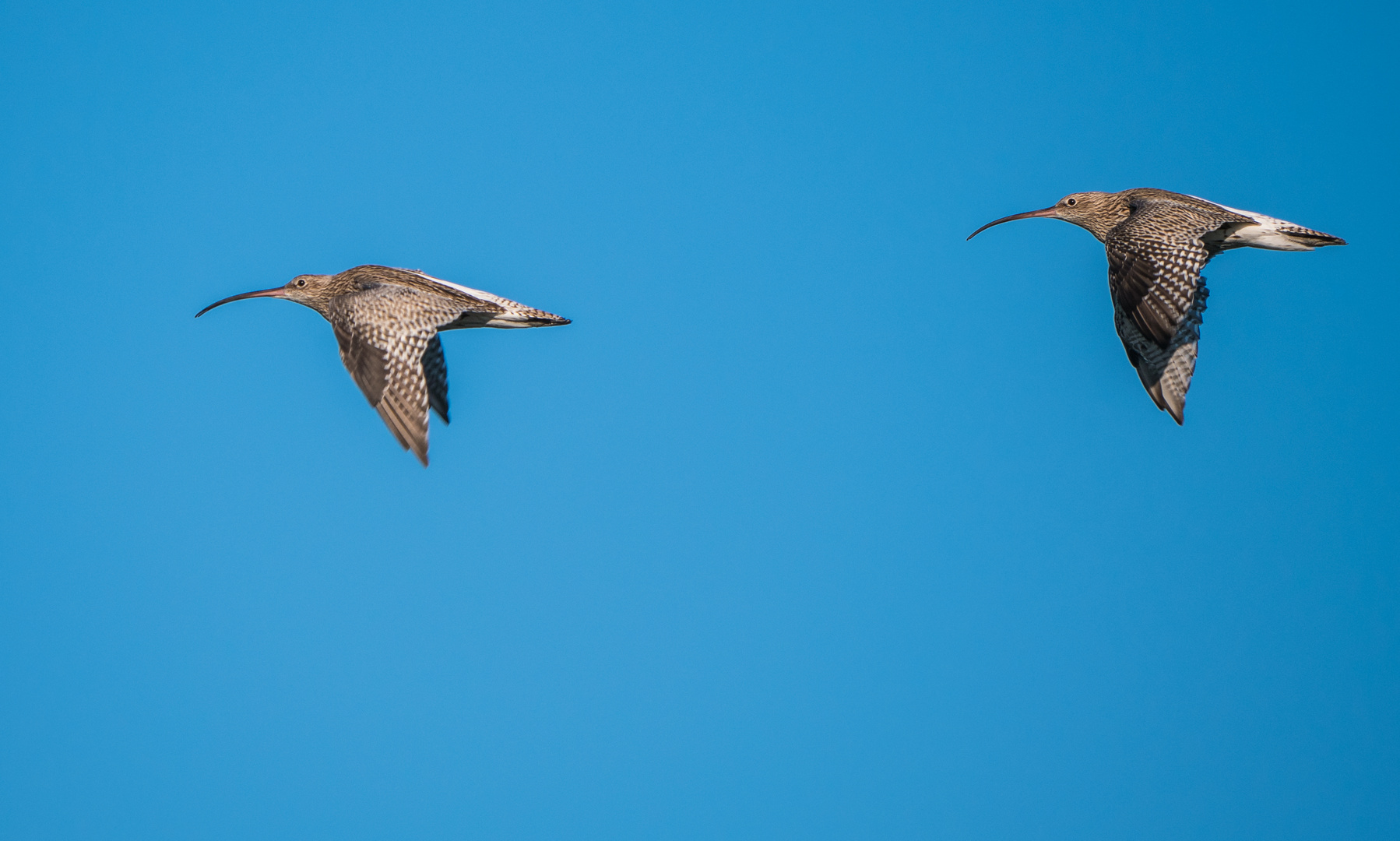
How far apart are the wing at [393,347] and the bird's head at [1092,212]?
9.44 meters

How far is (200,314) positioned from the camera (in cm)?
2075

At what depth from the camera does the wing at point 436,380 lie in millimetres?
18812

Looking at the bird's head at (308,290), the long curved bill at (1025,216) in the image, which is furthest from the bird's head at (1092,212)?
the bird's head at (308,290)

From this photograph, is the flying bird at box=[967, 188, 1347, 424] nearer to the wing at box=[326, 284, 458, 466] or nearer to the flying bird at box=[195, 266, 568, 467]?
the flying bird at box=[195, 266, 568, 467]

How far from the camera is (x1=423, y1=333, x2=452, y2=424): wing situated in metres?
18.8

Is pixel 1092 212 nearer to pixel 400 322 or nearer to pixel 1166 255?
pixel 1166 255

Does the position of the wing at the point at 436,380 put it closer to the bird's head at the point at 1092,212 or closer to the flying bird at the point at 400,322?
the flying bird at the point at 400,322

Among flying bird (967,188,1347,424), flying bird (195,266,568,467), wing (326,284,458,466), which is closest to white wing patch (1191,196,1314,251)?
flying bird (967,188,1347,424)

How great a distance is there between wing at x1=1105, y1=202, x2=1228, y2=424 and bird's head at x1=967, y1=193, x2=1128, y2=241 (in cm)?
123

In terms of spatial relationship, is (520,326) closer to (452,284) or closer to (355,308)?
(452,284)

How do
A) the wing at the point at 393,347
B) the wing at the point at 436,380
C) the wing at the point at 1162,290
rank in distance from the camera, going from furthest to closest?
the wing at the point at 436,380 → the wing at the point at 1162,290 → the wing at the point at 393,347

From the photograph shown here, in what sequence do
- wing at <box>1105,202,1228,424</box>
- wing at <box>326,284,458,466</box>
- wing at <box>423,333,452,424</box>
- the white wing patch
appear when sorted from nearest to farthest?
1. wing at <box>326,284,458,466</box>
2. wing at <box>1105,202,1228,424</box>
3. the white wing patch
4. wing at <box>423,333,452,424</box>

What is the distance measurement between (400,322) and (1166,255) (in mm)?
9595

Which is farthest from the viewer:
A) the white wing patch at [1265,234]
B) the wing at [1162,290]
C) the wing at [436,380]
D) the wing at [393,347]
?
the wing at [436,380]
